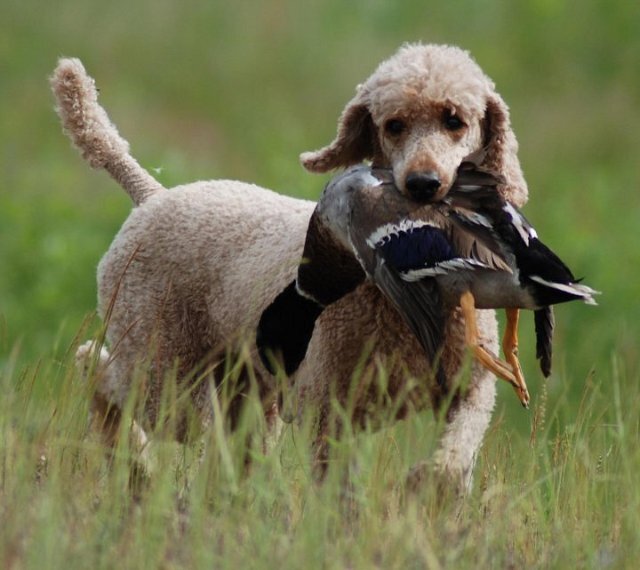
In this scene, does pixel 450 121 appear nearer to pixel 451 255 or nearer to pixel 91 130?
pixel 451 255

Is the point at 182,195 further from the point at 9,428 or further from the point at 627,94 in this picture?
the point at 627,94

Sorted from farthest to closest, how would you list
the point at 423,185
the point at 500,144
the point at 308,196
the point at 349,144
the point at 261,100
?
the point at 261,100, the point at 308,196, the point at 349,144, the point at 500,144, the point at 423,185

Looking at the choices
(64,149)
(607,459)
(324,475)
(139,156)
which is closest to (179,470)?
(324,475)

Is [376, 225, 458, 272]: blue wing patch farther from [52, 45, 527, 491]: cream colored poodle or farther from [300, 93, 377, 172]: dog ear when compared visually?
[300, 93, 377, 172]: dog ear

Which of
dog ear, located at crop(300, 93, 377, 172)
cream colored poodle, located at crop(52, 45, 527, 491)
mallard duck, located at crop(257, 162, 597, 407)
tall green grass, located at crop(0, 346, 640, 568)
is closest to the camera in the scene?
tall green grass, located at crop(0, 346, 640, 568)

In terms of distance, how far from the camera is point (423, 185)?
14.4ft

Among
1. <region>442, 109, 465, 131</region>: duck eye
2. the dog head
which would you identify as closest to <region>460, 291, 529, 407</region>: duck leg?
the dog head

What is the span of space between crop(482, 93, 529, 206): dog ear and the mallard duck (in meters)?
0.54

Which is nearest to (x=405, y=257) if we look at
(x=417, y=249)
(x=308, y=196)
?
(x=417, y=249)

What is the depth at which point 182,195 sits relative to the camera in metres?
5.81

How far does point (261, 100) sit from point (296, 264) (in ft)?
32.3

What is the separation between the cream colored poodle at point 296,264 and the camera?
4680 mm

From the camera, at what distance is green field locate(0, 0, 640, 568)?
360 centimetres

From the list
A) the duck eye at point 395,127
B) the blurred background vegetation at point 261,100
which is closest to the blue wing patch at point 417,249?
the duck eye at point 395,127
